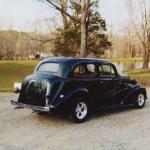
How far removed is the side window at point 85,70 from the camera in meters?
9.81

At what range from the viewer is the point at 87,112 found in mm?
9727

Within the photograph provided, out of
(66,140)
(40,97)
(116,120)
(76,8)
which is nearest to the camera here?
(66,140)

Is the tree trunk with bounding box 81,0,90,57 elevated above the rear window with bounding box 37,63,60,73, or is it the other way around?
the tree trunk with bounding box 81,0,90,57

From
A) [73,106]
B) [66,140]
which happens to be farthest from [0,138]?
[73,106]

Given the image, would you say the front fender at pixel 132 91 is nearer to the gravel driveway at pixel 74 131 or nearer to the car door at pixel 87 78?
the gravel driveway at pixel 74 131

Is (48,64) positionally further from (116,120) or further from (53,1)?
(53,1)

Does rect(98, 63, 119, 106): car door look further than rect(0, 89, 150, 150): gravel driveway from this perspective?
Yes

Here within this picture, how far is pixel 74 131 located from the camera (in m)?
8.52

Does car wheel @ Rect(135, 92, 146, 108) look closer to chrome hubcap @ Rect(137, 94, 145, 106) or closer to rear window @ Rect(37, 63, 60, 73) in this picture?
chrome hubcap @ Rect(137, 94, 145, 106)

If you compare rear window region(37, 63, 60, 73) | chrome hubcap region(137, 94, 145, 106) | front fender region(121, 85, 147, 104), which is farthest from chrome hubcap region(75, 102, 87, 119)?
chrome hubcap region(137, 94, 145, 106)

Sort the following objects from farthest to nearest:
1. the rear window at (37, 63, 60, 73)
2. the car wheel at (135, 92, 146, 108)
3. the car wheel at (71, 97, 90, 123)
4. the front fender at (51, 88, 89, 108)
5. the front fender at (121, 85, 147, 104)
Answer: the car wheel at (135, 92, 146, 108) → the front fender at (121, 85, 147, 104) → the rear window at (37, 63, 60, 73) → the car wheel at (71, 97, 90, 123) → the front fender at (51, 88, 89, 108)

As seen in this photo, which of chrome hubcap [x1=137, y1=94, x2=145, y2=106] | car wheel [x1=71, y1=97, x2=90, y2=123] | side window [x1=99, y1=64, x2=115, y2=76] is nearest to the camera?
car wheel [x1=71, y1=97, x2=90, y2=123]

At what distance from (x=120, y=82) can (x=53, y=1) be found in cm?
1568

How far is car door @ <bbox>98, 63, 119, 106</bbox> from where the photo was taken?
33.9ft
